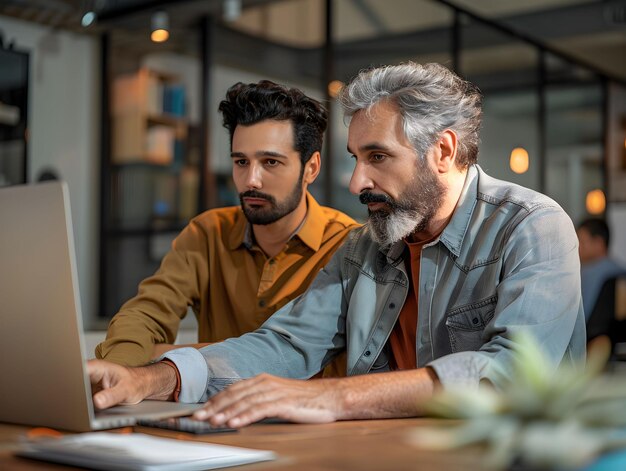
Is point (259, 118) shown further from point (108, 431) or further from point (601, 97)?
point (601, 97)

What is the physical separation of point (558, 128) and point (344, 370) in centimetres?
636

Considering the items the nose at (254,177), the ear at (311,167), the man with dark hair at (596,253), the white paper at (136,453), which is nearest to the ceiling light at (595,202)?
the man with dark hair at (596,253)

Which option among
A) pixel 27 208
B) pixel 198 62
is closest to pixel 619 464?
pixel 27 208

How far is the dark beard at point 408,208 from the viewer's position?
206 centimetres

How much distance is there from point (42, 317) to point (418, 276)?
101cm

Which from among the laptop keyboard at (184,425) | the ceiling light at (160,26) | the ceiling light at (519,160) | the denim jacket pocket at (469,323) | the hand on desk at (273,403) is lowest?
the laptop keyboard at (184,425)

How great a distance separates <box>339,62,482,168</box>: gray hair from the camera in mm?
2088

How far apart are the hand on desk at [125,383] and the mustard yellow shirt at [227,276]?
76cm

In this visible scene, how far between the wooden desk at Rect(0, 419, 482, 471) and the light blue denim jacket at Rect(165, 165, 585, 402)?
24cm

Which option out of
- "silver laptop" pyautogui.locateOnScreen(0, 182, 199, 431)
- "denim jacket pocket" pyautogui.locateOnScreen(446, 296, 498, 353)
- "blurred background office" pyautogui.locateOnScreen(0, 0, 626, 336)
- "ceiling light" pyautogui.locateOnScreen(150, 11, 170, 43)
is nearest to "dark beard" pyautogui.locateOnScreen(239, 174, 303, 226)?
"denim jacket pocket" pyautogui.locateOnScreen(446, 296, 498, 353)

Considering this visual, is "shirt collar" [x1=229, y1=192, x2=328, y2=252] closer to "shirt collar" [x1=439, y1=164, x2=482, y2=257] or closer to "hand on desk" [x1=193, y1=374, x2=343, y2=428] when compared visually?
"shirt collar" [x1=439, y1=164, x2=482, y2=257]

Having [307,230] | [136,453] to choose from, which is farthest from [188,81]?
[136,453]

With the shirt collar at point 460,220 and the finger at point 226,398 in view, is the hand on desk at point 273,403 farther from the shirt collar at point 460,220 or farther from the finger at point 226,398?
the shirt collar at point 460,220

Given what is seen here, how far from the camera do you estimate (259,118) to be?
275 centimetres
